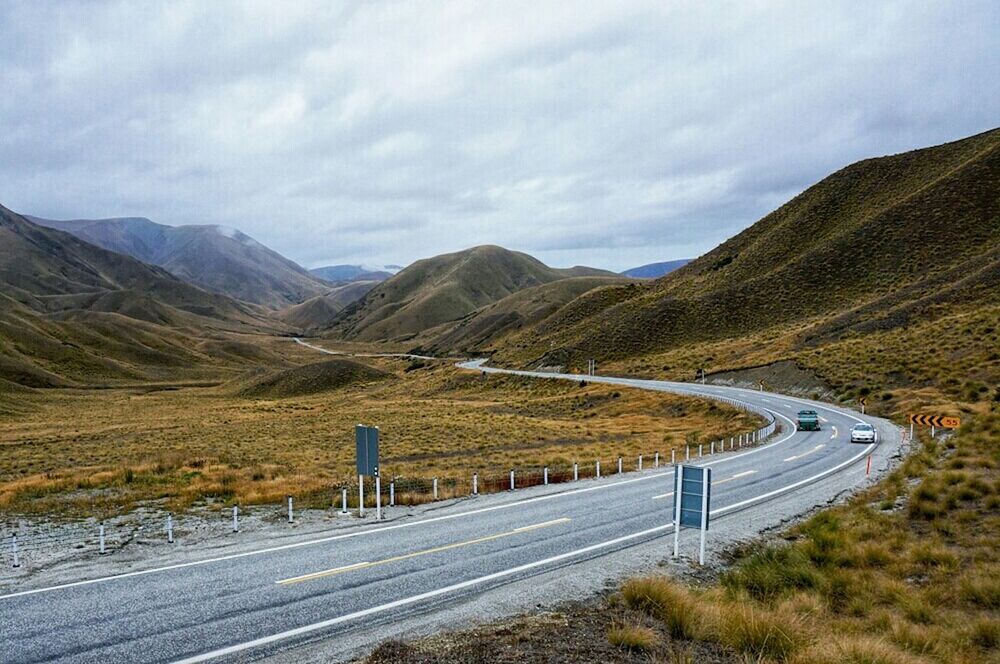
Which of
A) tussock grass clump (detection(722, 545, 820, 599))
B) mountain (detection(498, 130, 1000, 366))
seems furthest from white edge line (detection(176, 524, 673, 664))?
mountain (detection(498, 130, 1000, 366))

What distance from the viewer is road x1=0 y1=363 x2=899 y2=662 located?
8.27 metres

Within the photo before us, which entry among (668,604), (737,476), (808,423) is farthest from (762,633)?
(808,423)

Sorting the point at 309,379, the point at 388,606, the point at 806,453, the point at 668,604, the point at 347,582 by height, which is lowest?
the point at 309,379

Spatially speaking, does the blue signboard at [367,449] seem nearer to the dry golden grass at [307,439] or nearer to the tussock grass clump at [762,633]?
the dry golden grass at [307,439]

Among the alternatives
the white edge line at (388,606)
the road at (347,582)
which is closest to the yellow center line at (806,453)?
the road at (347,582)

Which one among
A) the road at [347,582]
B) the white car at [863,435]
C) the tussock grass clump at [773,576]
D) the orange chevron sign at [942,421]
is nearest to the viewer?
the road at [347,582]

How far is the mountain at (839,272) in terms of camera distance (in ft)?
238

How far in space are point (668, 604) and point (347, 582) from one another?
5.76 m

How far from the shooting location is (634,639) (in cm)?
737

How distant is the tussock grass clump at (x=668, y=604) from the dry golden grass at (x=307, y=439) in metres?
10.2

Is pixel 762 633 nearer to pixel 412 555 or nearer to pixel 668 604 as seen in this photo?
pixel 668 604

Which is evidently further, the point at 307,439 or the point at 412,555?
the point at 307,439

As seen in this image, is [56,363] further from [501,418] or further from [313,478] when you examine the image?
[313,478]

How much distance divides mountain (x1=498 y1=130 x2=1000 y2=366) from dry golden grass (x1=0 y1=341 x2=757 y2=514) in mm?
29775
